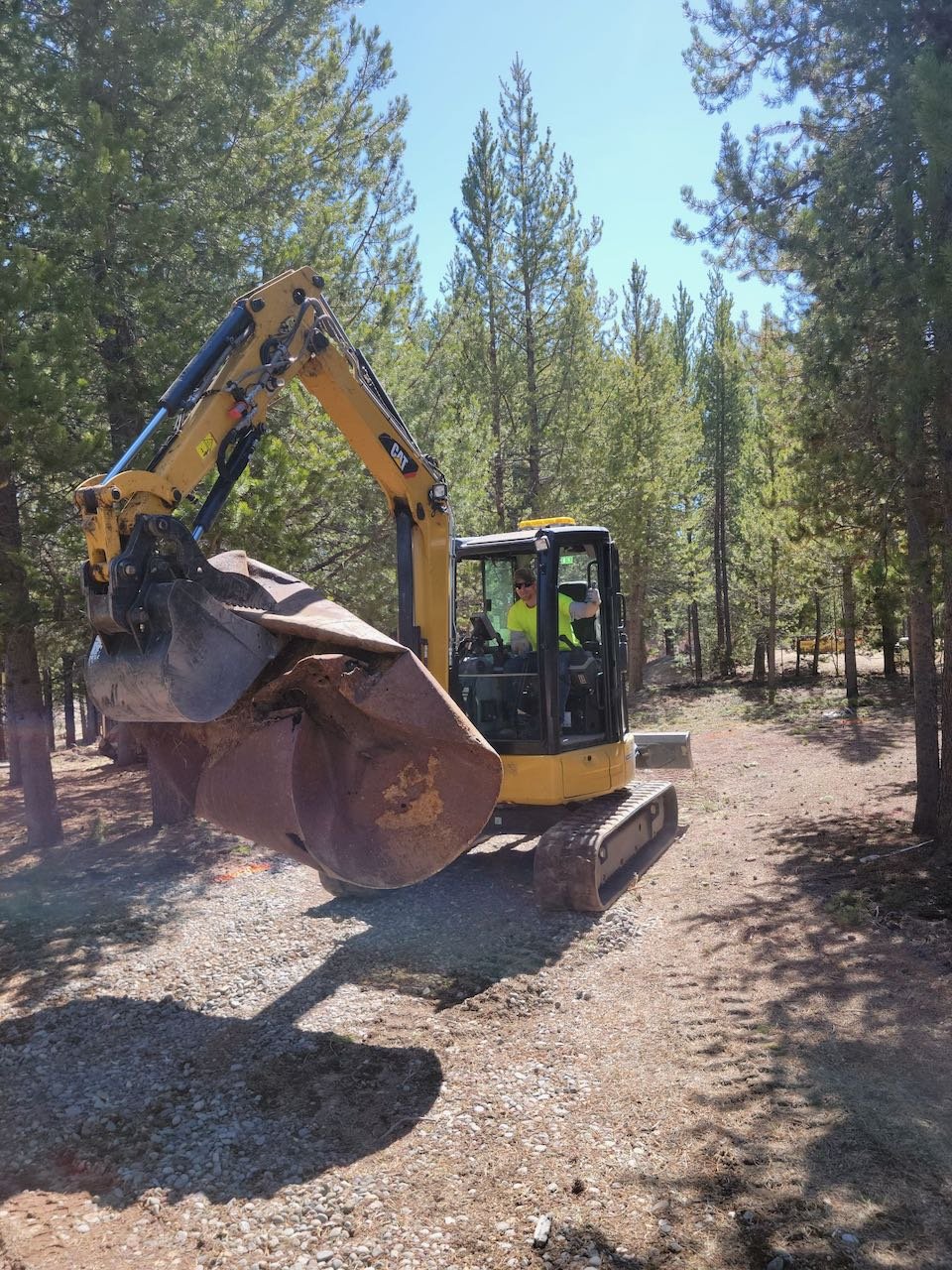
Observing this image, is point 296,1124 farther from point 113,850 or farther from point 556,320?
point 556,320

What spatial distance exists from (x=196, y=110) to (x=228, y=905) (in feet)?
24.6

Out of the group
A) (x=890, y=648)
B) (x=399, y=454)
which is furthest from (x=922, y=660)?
(x=890, y=648)

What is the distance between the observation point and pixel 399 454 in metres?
6.12

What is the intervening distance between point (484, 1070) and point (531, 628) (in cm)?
342

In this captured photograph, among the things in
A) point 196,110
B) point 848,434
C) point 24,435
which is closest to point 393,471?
point 24,435

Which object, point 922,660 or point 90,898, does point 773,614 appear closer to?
point 922,660

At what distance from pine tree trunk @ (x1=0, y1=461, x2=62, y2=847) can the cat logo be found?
12.4ft

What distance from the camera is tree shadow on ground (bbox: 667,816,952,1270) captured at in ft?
10.3

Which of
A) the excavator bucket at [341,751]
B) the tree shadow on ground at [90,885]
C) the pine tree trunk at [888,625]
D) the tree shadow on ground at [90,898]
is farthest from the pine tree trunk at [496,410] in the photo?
the excavator bucket at [341,751]

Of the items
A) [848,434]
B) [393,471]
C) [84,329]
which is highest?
[84,329]

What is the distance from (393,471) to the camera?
6152 mm

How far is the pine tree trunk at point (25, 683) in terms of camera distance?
8.27 m

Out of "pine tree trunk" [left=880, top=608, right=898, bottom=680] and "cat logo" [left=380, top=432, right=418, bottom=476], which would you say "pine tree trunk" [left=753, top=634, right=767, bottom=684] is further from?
"cat logo" [left=380, top=432, right=418, bottom=476]

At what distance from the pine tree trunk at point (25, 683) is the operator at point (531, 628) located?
14.8 feet
